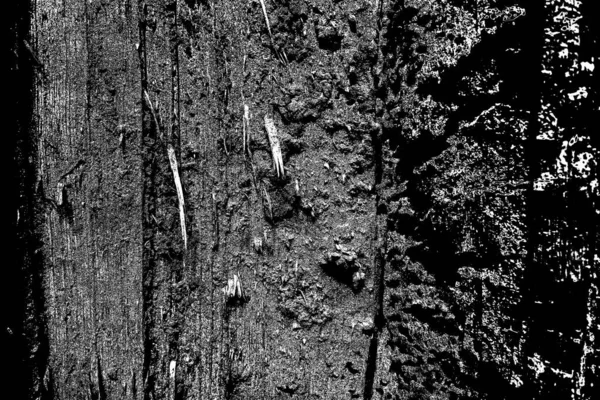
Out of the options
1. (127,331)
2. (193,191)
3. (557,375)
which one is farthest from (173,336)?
(557,375)

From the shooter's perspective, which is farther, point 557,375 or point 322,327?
point 322,327

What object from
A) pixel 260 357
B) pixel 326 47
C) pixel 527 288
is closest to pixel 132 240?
pixel 260 357

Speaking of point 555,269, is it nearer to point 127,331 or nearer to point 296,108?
point 296,108

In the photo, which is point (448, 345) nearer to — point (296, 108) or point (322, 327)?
point (322, 327)

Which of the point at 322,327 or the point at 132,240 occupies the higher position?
the point at 132,240

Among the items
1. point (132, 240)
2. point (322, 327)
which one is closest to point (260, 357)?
point (322, 327)

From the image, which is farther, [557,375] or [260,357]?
[260,357]

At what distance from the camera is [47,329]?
0.64 metres

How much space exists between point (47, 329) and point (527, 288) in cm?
54

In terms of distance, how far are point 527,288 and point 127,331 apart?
45cm

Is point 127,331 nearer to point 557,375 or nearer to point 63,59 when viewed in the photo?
point 63,59

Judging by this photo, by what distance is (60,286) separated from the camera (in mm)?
637

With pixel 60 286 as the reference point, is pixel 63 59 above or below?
above

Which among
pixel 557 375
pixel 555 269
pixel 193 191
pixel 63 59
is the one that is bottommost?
pixel 557 375
